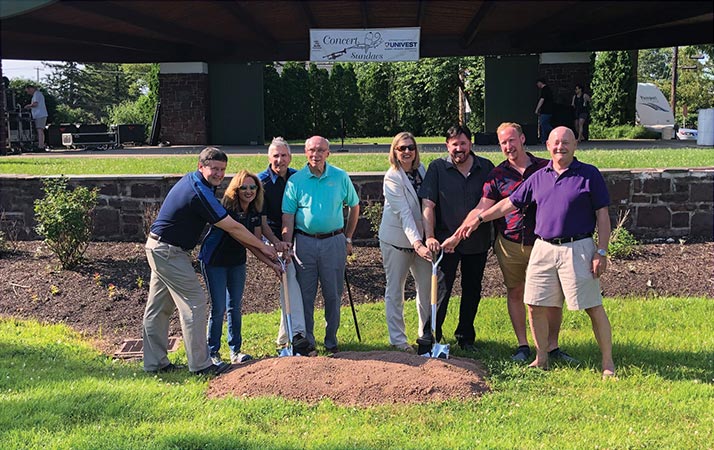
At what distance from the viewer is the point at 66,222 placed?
7.54 metres

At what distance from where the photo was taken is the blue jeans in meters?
5.21

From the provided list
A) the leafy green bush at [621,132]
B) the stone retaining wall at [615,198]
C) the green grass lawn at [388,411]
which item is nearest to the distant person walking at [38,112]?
the stone retaining wall at [615,198]

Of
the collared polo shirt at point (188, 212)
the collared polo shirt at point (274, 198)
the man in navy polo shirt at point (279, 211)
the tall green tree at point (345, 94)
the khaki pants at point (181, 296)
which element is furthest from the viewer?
the tall green tree at point (345, 94)

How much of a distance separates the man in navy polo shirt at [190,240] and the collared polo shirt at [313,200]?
17.6 inches

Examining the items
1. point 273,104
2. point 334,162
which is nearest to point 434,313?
point 334,162

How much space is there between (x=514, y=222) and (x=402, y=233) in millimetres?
855

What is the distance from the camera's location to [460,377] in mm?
4477

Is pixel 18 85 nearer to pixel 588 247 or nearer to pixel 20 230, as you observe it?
pixel 20 230

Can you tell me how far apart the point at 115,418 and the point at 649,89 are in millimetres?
32237

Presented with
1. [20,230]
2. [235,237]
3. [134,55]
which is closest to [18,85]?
[134,55]

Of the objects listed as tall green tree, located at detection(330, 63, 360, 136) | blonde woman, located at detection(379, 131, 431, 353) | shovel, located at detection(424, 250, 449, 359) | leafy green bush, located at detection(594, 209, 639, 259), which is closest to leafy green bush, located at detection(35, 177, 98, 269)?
blonde woman, located at detection(379, 131, 431, 353)

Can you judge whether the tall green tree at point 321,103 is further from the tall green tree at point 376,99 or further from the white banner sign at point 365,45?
the white banner sign at point 365,45

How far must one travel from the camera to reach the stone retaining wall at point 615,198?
26.9 ft

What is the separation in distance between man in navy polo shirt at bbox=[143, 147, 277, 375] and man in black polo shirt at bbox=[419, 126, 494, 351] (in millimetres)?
1289
